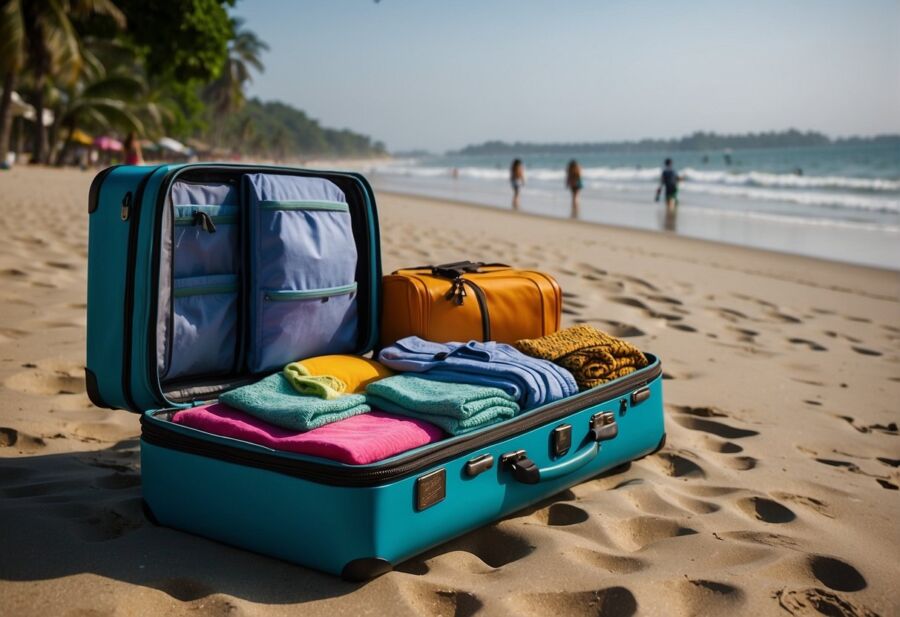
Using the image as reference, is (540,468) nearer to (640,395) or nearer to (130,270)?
(640,395)

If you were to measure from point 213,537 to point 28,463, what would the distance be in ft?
3.06

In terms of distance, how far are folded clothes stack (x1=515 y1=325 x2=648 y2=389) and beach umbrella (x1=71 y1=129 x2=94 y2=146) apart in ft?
120

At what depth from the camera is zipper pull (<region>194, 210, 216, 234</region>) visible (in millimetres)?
2777

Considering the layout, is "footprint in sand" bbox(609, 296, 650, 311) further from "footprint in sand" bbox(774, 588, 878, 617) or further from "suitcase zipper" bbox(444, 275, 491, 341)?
"footprint in sand" bbox(774, 588, 878, 617)

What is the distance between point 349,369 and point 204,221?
68cm

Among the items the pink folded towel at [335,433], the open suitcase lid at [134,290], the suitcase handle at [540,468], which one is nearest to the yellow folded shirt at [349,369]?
the pink folded towel at [335,433]

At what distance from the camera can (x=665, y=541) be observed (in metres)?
2.51

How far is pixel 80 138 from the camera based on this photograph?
119ft

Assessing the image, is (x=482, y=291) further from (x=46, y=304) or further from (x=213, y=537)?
(x=46, y=304)

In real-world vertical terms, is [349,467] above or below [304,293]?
below

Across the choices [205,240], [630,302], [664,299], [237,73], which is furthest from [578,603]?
[237,73]

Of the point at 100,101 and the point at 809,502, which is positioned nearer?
the point at 809,502

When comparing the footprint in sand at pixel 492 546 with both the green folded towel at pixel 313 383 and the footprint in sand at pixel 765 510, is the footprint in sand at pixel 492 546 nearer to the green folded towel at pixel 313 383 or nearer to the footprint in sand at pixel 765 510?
the green folded towel at pixel 313 383

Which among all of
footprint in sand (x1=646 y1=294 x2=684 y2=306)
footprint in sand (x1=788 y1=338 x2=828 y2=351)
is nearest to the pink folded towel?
footprint in sand (x1=788 y1=338 x2=828 y2=351)
